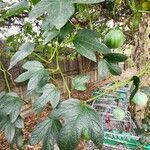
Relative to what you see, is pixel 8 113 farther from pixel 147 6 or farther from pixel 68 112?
pixel 147 6

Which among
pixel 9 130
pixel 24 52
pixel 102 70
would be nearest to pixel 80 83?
pixel 102 70

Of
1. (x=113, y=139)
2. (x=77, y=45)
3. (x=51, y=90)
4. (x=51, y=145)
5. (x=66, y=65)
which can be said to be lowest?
(x=66, y=65)

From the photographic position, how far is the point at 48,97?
0.89m

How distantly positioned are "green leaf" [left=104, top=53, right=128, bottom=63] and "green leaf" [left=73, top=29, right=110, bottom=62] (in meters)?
0.13

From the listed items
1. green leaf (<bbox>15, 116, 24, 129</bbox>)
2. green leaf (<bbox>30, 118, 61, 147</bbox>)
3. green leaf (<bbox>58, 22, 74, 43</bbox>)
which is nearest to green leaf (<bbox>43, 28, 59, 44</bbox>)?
green leaf (<bbox>58, 22, 74, 43</bbox>)

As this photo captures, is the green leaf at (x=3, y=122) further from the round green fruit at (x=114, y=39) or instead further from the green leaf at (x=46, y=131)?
the round green fruit at (x=114, y=39)

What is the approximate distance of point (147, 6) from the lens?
1.08 m

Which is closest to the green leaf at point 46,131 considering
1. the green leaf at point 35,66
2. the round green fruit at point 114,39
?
the green leaf at point 35,66

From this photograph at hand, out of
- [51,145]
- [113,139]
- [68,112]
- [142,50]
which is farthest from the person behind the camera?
[113,139]

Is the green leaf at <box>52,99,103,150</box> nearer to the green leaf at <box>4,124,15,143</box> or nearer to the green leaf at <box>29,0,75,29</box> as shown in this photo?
the green leaf at <box>29,0,75,29</box>

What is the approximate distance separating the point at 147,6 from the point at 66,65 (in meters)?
A: 5.64

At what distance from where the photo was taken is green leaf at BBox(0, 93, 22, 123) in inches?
40.9

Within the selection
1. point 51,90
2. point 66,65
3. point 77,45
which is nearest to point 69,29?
point 77,45

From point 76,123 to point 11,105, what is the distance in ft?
1.15
